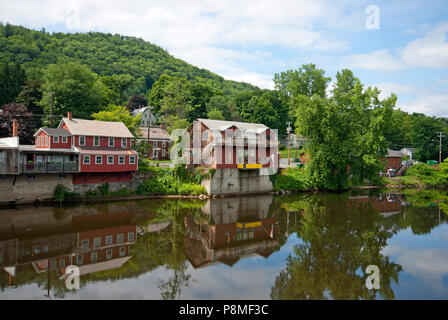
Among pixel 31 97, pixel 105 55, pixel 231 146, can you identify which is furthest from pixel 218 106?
pixel 105 55

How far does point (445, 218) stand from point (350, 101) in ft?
77.5

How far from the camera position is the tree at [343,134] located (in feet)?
145

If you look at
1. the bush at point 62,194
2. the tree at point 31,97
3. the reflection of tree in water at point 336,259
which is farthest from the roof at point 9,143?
the reflection of tree in water at point 336,259

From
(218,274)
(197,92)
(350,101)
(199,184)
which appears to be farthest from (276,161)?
(197,92)

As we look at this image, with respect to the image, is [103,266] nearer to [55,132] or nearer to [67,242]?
[67,242]

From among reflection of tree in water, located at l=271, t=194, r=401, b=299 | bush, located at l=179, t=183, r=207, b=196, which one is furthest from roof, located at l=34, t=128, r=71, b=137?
reflection of tree in water, located at l=271, t=194, r=401, b=299

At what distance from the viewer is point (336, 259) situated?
1627 centimetres

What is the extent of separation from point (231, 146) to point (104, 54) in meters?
95.9

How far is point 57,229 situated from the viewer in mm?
21219

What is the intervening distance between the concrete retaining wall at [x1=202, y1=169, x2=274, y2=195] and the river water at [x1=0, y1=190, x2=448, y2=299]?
648 cm

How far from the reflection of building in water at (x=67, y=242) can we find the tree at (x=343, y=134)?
1187 inches
